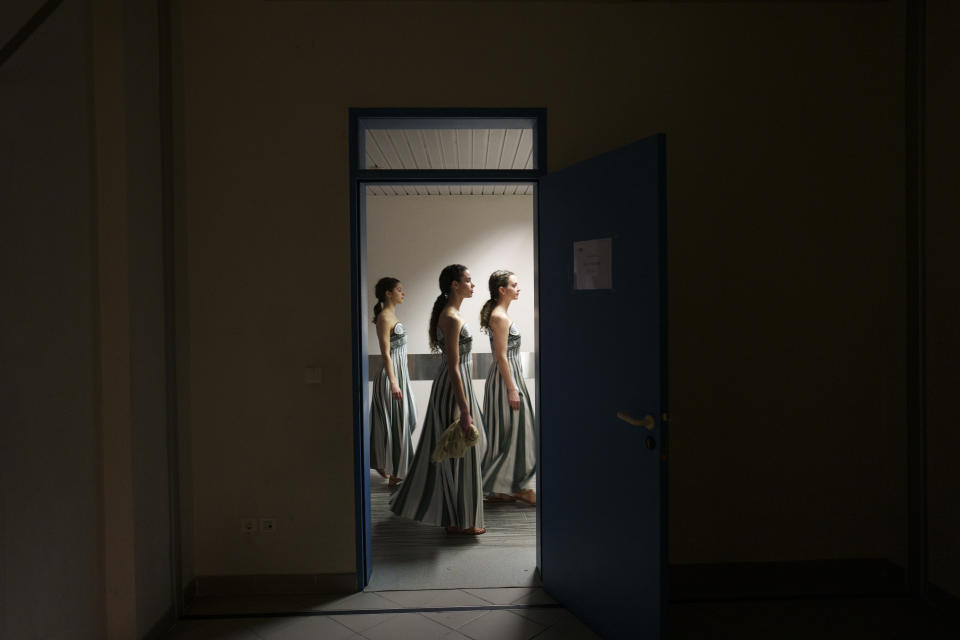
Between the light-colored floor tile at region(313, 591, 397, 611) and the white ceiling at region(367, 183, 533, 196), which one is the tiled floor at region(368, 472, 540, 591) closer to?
the light-colored floor tile at region(313, 591, 397, 611)

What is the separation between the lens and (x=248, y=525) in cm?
294

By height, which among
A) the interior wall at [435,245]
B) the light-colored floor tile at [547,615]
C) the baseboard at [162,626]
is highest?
the interior wall at [435,245]

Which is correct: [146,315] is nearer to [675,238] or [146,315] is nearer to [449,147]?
[675,238]

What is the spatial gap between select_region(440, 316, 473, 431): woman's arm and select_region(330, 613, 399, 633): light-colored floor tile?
3.81 ft

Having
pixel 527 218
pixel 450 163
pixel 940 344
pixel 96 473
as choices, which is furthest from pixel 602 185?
pixel 527 218

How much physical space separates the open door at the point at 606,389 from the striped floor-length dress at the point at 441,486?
802 millimetres

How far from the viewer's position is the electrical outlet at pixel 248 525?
2934mm

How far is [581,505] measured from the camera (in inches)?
105

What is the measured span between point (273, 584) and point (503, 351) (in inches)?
79.9

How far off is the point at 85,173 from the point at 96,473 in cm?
112

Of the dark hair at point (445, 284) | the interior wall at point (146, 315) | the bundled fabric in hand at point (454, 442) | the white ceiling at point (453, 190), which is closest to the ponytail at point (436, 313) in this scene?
the dark hair at point (445, 284)

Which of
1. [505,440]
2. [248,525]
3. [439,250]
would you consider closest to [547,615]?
[248,525]

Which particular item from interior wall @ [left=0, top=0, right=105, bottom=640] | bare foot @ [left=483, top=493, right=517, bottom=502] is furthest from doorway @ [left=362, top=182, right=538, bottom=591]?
interior wall @ [left=0, top=0, right=105, bottom=640]

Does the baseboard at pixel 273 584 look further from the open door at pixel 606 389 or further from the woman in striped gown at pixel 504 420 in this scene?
the woman in striped gown at pixel 504 420
